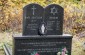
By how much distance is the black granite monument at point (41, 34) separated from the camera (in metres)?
7.42

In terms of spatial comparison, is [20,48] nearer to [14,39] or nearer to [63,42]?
[14,39]

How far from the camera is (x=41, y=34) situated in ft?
24.6

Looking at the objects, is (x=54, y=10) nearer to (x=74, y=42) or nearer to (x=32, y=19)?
(x=32, y=19)

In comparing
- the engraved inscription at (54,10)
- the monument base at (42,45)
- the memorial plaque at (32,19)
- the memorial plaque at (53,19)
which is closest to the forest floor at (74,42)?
the monument base at (42,45)

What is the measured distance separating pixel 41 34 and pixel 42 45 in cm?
26

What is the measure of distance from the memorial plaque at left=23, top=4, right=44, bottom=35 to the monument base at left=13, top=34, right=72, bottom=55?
160 millimetres

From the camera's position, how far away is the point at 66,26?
12.7 meters

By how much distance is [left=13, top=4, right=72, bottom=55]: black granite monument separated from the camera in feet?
24.3

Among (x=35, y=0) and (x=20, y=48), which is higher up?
(x=35, y=0)

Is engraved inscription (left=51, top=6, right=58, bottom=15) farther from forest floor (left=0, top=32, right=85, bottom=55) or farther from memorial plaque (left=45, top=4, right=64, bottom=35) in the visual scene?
forest floor (left=0, top=32, right=85, bottom=55)

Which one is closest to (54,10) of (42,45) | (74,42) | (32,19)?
(32,19)

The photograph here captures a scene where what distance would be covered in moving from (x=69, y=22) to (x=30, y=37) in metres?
5.63

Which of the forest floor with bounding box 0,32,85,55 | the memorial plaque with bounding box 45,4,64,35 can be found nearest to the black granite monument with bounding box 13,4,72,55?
the memorial plaque with bounding box 45,4,64,35

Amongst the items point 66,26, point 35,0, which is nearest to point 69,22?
point 66,26
